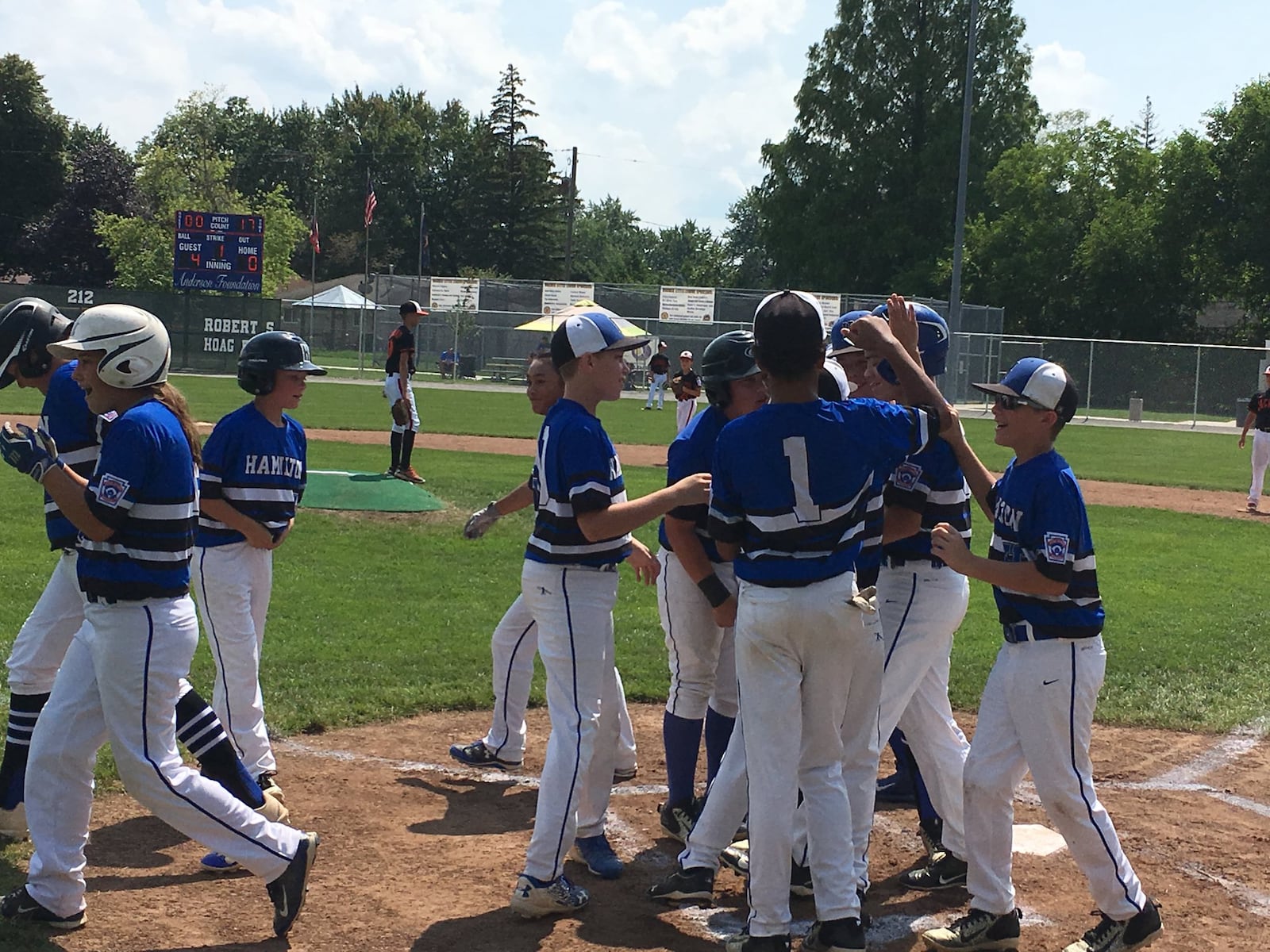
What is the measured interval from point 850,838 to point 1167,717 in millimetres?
4244

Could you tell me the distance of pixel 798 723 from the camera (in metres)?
4.20

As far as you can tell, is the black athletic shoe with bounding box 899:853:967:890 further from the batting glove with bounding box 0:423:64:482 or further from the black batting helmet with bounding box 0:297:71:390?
the black batting helmet with bounding box 0:297:71:390

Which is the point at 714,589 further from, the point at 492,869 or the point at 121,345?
the point at 121,345

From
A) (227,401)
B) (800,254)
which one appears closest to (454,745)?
(227,401)

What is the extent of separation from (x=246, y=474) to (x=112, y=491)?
136 centimetres

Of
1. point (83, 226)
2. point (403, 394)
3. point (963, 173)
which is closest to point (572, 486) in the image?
point (403, 394)

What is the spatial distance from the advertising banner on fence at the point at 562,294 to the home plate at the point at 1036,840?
45993 mm

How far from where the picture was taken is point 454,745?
6.68 metres

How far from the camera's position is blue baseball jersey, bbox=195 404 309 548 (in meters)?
5.56

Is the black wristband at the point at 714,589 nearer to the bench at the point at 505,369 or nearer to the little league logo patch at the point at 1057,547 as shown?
the little league logo patch at the point at 1057,547

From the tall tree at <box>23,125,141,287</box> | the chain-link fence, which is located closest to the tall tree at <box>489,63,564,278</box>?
the tall tree at <box>23,125,141,287</box>

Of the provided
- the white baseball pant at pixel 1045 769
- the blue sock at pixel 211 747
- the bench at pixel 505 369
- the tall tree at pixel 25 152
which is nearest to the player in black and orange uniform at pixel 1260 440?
the white baseball pant at pixel 1045 769

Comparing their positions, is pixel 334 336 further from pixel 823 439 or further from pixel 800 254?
pixel 823 439

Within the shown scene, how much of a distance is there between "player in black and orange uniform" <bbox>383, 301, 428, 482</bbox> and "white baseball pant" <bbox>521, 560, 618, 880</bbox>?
36.2 ft
